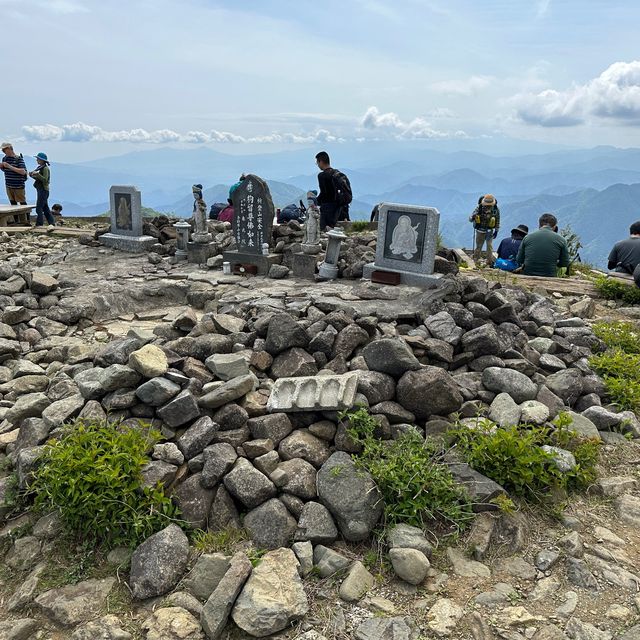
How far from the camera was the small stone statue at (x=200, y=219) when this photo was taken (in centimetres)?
1188

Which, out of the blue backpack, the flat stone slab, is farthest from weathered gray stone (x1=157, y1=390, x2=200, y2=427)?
the blue backpack

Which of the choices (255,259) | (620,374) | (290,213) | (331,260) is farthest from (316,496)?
(290,213)

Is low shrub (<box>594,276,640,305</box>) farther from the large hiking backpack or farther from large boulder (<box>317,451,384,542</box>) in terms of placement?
the large hiking backpack

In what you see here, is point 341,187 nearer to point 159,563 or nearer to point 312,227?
point 312,227

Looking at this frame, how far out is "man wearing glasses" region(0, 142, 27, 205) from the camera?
634 inches

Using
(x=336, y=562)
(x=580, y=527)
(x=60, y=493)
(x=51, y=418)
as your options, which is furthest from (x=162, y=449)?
(x=580, y=527)

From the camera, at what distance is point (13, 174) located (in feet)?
55.4

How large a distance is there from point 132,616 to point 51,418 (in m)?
2.17

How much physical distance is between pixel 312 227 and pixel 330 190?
2.55m

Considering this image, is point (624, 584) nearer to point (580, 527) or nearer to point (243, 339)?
point (580, 527)

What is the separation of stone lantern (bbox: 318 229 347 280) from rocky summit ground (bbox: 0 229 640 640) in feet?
8.14

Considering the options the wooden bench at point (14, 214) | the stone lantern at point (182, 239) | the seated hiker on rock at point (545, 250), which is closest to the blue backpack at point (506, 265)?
the seated hiker on rock at point (545, 250)

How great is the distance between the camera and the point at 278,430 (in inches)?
186

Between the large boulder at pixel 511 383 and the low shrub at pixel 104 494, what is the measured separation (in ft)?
11.6
